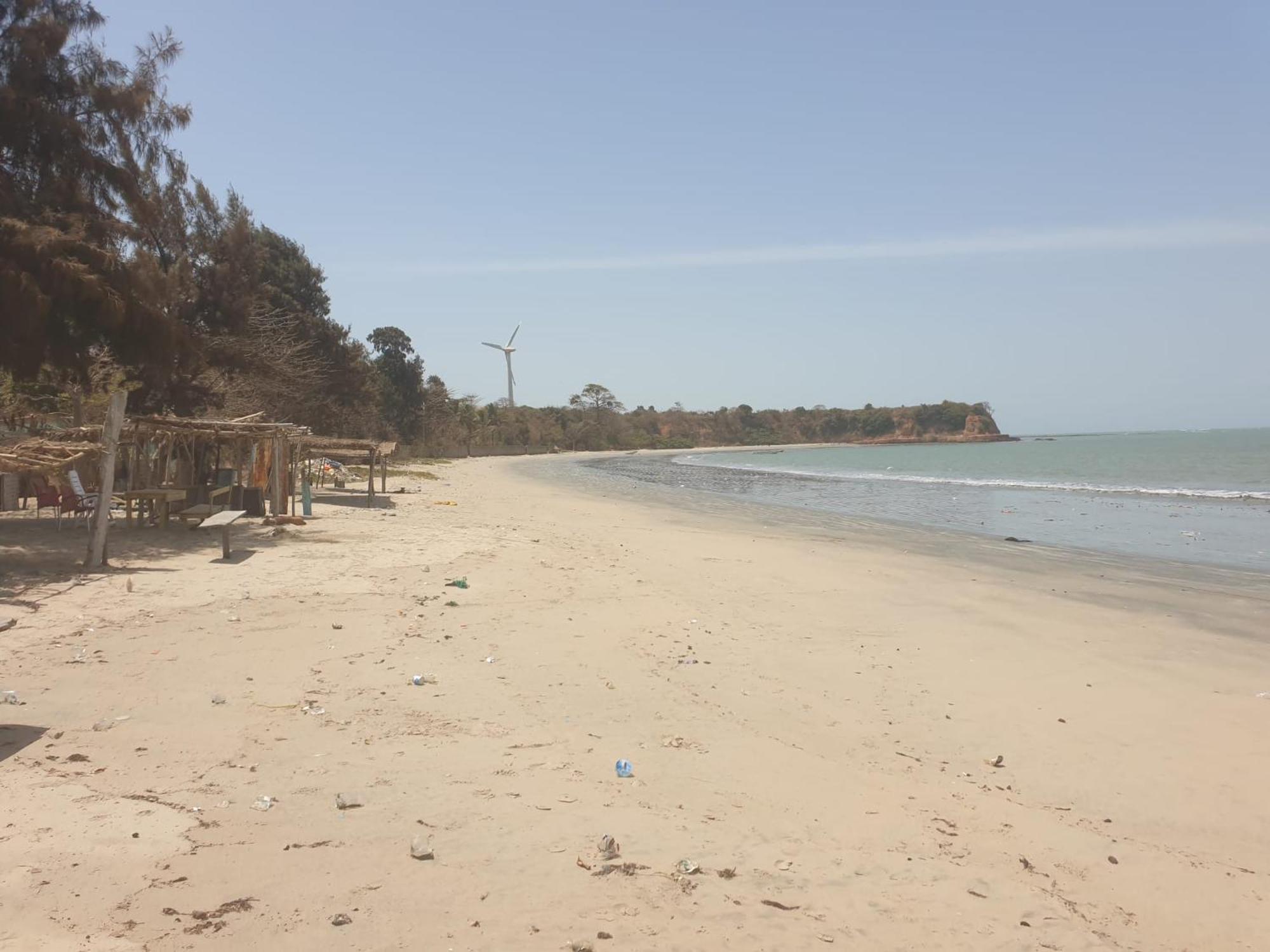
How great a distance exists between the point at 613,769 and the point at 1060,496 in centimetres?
3102

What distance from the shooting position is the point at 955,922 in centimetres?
357

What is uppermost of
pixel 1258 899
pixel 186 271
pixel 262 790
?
pixel 186 271

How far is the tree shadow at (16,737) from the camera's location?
474cm

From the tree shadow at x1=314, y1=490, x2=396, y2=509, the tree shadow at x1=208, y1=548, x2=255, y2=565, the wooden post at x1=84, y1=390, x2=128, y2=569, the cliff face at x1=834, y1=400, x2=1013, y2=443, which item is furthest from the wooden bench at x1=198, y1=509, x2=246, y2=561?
the cliff face at x1=834, y1=400, x2=1013, y2=443

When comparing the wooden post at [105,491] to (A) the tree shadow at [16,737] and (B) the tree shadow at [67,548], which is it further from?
(A) the tree shadow at [16,737]

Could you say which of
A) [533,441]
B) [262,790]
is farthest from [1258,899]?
[533,441]

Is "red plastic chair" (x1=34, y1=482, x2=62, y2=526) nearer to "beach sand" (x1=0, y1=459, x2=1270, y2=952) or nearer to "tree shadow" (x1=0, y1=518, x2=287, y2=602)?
"tree shadow" (x1=0, y1=518, x2=287, y2=602)

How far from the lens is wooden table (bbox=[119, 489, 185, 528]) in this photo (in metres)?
13.5

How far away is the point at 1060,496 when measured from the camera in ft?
104

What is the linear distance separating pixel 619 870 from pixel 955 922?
1439 mm

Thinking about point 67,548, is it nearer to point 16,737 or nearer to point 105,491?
point 105,491

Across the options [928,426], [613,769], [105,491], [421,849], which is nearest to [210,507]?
[105,491]

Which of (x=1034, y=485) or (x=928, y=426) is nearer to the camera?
(x=1034, y=485)

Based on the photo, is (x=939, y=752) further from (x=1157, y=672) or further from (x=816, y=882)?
(x=1157, y=672)
